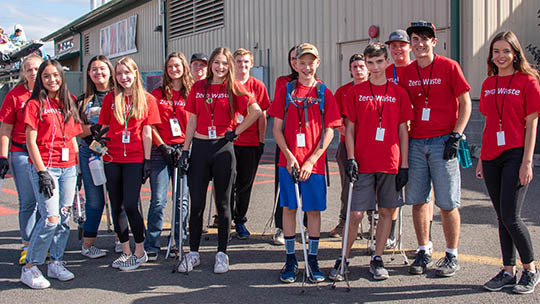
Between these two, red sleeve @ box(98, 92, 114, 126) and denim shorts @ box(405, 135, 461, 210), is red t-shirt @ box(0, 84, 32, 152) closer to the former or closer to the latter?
red sleeve @ box(98, 92, 114, 126)

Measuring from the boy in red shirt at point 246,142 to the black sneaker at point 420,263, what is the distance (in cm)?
206

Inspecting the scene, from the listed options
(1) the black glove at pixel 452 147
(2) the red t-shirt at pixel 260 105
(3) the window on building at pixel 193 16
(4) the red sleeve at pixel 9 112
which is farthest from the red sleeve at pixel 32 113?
(3) the window on building at pixel 193 16

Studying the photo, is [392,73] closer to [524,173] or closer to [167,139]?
[524,173]

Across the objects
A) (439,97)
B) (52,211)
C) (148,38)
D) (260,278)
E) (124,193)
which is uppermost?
(148,38)

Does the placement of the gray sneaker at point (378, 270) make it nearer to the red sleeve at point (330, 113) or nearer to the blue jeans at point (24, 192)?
the red sleeve at point (330, 113)

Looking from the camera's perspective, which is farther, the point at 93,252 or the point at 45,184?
the point at 93,252

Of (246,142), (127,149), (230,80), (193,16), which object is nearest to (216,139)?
(230,80)

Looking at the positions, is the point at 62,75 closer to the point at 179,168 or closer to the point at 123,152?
the point at 123,152

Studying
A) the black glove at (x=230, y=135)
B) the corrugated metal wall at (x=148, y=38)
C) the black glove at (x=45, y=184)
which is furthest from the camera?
the corrugated metal wall at (x=148, y=38)

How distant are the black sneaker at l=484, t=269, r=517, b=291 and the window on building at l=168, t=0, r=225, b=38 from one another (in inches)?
660

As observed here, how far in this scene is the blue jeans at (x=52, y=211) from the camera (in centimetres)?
444

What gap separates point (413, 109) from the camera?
15.4ft

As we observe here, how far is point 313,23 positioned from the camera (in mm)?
15492

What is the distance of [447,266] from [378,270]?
2.04 feet
